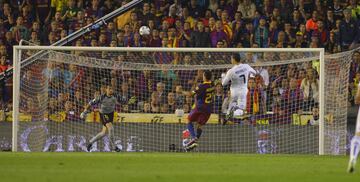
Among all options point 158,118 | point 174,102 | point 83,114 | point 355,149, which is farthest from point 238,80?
point 355,149

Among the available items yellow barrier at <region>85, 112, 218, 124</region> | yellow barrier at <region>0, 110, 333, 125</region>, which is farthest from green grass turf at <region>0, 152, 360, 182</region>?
yellow barrier at <region>85, 112, 218, 124</region>

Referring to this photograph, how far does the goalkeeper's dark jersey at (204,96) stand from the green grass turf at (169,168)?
304 cm

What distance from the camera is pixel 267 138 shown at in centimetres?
2362

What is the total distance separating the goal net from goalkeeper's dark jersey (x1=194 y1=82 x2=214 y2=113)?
47.7 inches

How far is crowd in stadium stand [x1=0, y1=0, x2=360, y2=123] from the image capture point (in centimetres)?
2466

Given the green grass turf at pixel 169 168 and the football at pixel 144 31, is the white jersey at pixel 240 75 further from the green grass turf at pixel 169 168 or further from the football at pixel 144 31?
the football at pixel 144 31

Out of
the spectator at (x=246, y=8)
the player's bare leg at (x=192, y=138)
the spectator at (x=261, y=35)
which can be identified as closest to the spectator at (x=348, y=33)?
the spectator at (x=261, y=35)

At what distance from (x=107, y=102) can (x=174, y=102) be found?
70.0 inches

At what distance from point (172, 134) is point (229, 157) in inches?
168

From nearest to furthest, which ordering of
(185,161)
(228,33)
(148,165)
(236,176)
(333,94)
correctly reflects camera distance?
(236,176)
(148,165)
(185,161)
(333,94)
(228,33)

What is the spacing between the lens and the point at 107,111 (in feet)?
79.0

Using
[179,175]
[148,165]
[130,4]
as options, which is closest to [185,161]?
[148,165]

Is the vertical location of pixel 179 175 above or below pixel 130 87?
below

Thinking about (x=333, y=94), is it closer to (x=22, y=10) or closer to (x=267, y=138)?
(x=267, y=138)
